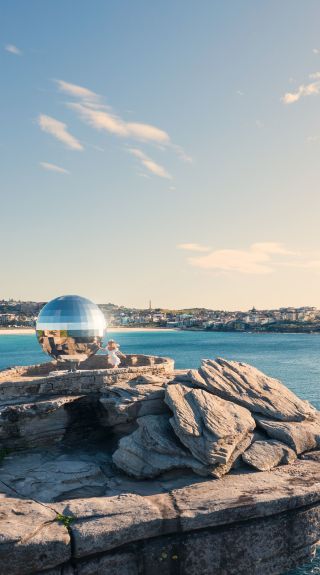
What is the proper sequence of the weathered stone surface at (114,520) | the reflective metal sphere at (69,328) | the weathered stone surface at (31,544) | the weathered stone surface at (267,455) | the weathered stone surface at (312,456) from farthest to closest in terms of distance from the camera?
the reflective metal sphere at (69,328) < the weathered stone surface at (312,456) < the weathered stone surface at (267,455) < the weathered stone surface at (114,520) < the weathered stone surface at (31,544)

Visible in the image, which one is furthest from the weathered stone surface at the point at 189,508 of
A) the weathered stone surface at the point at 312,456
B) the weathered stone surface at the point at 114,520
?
the weathered stone surface at the point at 312,456

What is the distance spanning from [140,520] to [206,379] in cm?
661

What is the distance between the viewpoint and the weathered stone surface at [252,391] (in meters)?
17.1

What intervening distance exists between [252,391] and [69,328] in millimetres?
8125

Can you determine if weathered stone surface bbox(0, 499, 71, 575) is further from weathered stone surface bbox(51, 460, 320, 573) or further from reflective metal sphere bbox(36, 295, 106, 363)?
reflective metal sphere bbox(36, 295, 106, 363)

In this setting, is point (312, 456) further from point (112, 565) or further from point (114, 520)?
point (112, 565)

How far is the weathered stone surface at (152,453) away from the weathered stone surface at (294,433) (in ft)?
10.7

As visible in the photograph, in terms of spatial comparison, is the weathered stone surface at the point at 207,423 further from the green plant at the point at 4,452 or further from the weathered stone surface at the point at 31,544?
the green plant at the point at 4,452

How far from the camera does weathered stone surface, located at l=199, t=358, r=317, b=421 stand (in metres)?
17.1

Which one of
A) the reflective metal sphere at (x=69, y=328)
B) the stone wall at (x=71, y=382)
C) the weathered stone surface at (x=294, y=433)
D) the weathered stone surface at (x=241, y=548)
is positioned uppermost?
the reflective metal sphere at (x=69, y=328)

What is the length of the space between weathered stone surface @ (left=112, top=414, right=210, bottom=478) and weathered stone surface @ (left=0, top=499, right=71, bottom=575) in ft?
11.2

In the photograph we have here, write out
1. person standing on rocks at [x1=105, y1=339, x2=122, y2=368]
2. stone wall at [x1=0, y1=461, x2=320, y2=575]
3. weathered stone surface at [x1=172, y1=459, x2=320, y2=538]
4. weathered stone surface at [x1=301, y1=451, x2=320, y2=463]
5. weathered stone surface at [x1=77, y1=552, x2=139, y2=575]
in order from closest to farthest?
stone wall at [x1=0, y1=461, x2=320, y2=575] → weathered stone surface at [x1=77, y1=552, x2=139, y2=575] → weathered stone surface at [x1=172, y1=459, x2=320, y2=538] → weathered stone surface at [x1=301, y1=451, x2=320, y2=463] → person standing on rocks at [x1=105, y1=339, x2=122, y2=368]

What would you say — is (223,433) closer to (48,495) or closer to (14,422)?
(48,495)

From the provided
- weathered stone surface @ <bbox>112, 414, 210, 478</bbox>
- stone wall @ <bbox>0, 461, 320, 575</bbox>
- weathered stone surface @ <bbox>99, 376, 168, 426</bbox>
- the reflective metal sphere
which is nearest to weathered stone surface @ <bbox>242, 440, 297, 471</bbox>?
stone wall @ <bbox>0, 461, 320, 575</bbox>
